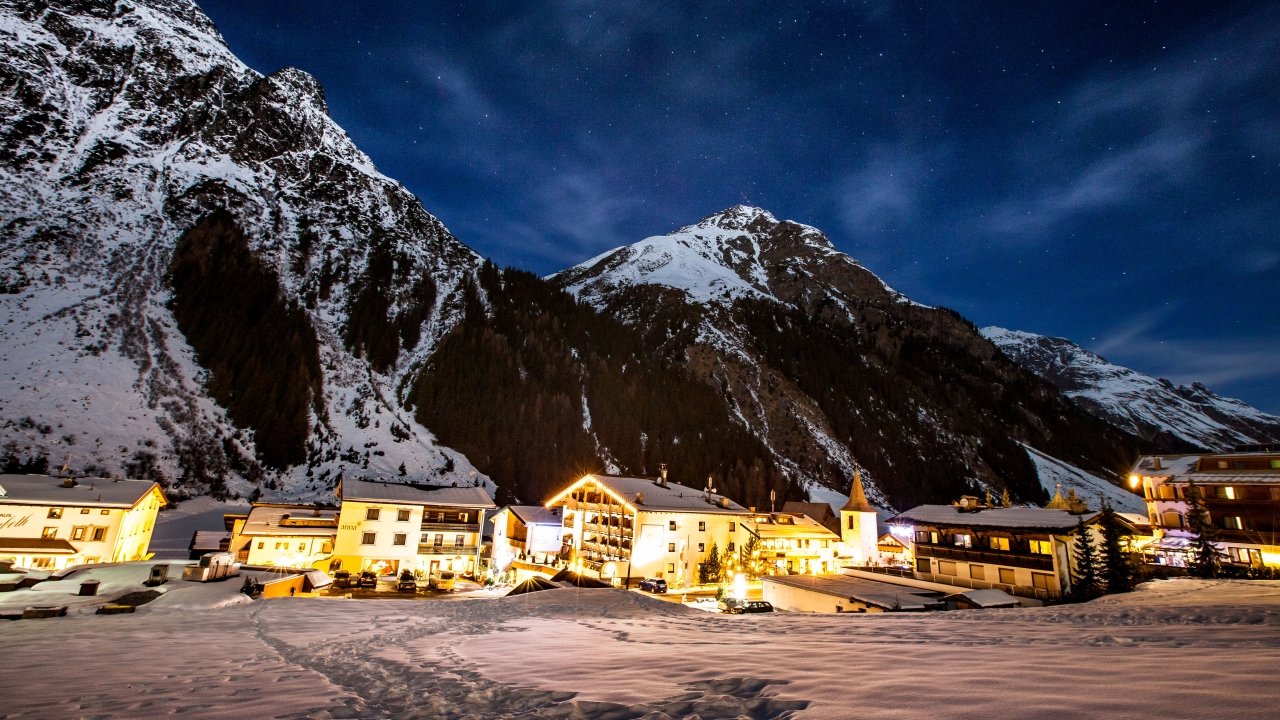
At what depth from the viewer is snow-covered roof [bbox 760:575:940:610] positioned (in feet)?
102

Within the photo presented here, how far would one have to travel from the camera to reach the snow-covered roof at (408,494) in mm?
51031

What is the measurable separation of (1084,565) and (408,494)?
55883 millimetres

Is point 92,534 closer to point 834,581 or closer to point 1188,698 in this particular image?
point 834,581

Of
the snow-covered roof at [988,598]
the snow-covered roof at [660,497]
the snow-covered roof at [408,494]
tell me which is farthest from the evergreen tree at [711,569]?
the snow-covered roof at [408,494]

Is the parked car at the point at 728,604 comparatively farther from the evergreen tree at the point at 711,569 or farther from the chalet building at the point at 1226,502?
the chalet building at the point at 1226,502

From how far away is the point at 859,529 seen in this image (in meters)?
63.8

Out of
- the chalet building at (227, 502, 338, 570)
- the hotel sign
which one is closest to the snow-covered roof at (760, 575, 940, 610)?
the chalet building at (227, 502, 338, 570)

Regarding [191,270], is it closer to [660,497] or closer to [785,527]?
[660,497]

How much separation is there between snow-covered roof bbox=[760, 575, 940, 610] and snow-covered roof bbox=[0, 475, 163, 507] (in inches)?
2355

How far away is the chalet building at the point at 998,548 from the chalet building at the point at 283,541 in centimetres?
5427

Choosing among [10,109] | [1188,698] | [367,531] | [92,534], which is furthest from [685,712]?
[10,109]

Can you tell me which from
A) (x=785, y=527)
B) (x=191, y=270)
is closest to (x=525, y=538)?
(x=785, y=527)

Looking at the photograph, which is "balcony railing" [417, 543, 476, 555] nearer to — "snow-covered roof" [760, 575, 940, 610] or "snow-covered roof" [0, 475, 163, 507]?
"snow-covered roof" [0, 475, 163, 507]

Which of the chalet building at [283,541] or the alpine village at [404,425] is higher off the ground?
the alpine village at [404,425]
